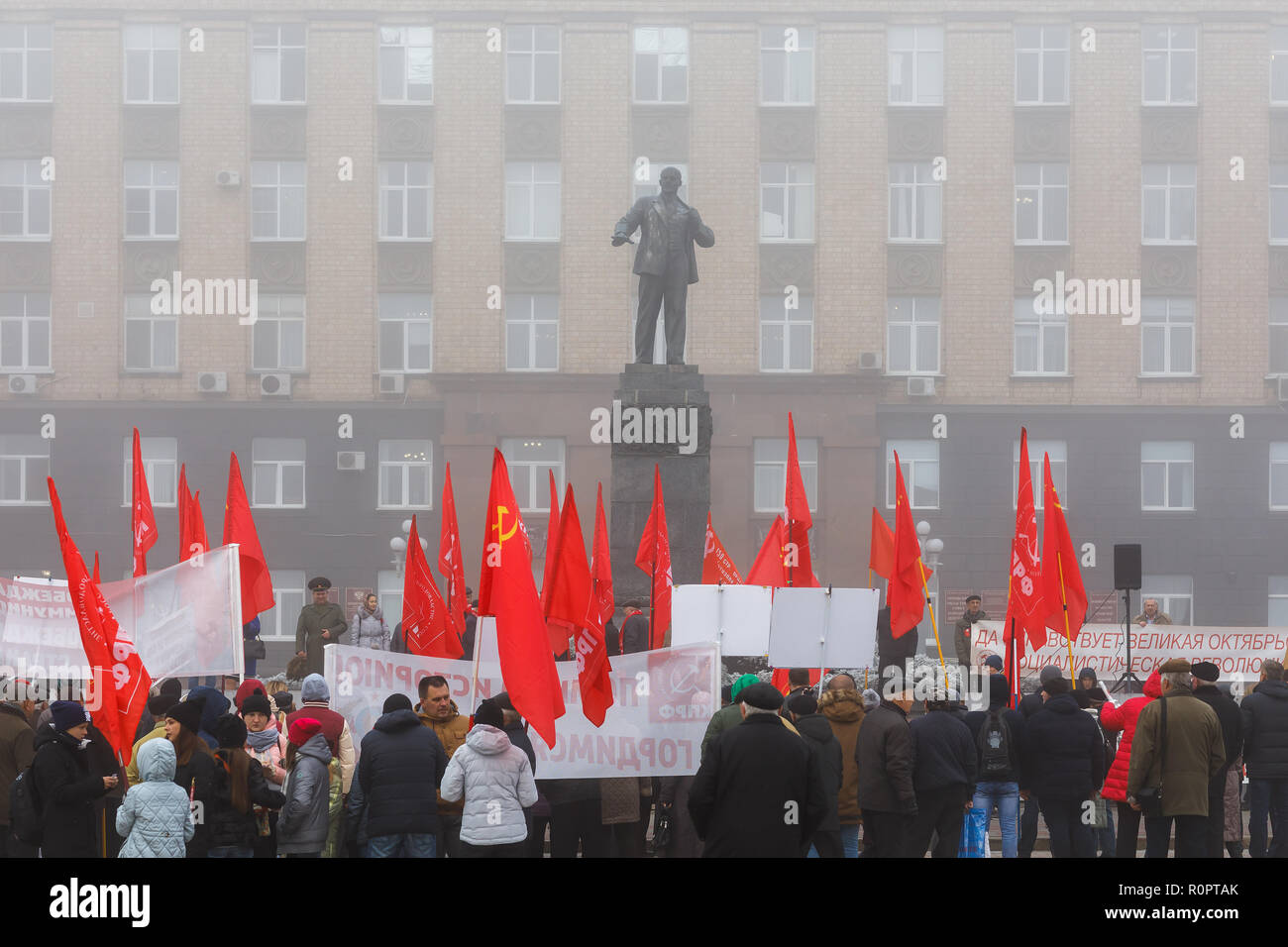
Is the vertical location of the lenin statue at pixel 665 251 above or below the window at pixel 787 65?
below

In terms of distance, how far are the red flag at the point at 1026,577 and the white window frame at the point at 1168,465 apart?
21815 mm

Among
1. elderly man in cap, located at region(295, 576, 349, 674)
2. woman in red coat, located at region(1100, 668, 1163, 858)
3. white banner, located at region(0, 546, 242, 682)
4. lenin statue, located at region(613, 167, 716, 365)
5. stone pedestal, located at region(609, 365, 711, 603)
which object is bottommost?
woman in red coat, located at region(1100, 668, 1163, 858)

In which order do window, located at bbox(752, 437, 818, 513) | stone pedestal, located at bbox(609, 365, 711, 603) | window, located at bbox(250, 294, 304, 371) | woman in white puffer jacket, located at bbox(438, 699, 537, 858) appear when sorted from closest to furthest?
1. woman in white puffer jacket, located at bbox(438, 699, 537, 858)
2. stone pedestal, located at bbox(609, 365, 711, 603)
3. window, located at bbox(752, 437, 818, 513)
4. window, located at bbox(250, 294, 304, 371)

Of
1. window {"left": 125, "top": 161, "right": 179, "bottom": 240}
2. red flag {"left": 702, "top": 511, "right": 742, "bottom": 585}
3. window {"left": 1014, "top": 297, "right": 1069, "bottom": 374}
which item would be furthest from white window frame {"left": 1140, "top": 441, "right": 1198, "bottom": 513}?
window {"left": 125, "top": 161, "right": 179, "bottom": 240}

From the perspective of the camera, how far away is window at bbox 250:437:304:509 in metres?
34.5

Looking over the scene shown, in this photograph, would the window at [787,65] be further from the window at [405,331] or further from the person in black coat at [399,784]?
the person in black coat at [399,784]

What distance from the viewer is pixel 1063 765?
1018 centimetres

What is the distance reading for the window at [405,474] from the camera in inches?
1358

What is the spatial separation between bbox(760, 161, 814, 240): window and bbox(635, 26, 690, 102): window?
8.22 feet

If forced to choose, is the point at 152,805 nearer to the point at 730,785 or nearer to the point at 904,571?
the point at 730,785

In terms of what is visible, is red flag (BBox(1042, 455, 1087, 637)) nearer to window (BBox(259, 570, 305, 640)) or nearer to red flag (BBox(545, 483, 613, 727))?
red flag (BBox(545, 483, 613, 727))

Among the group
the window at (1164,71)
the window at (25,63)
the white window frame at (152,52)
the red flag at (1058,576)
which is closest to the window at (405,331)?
the white window frame at (152,52)

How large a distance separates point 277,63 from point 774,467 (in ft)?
44.3
